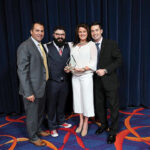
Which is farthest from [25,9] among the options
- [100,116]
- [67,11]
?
[100,116]

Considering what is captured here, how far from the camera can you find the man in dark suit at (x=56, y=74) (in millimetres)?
2283

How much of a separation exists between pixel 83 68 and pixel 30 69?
0.66 meters

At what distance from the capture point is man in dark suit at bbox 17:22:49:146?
6.52ft

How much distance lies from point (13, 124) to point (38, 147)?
34.4 inches

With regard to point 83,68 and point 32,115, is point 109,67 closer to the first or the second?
point 83,68

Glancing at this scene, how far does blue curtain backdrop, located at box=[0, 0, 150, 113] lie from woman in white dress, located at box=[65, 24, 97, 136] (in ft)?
2.60

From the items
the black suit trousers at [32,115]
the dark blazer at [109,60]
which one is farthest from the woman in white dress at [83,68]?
the black suit trousers at [32,115]

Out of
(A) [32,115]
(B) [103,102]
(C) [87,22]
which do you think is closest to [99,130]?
(B) [103,102]

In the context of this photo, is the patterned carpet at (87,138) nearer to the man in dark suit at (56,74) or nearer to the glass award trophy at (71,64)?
the man in dark suit at (56,74)

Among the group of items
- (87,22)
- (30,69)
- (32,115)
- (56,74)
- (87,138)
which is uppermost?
(87,22)

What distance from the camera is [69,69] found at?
224cm

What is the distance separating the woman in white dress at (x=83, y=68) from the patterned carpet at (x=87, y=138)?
0.20 meters

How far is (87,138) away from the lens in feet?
7.51

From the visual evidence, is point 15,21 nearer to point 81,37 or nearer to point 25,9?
point 25,9
